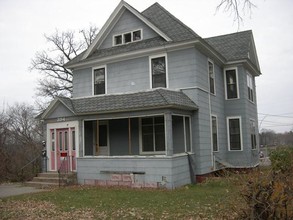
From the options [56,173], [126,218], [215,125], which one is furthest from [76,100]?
[126,218]

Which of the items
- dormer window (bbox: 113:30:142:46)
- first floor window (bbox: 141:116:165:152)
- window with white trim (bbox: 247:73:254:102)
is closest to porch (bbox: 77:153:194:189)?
first floor window (bbox: 141:116:165:152)

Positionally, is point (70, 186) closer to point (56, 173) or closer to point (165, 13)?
point (56, 173)

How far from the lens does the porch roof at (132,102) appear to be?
44.0 feet

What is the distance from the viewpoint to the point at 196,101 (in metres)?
15.1

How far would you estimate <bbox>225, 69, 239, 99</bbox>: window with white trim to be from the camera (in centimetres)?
1911

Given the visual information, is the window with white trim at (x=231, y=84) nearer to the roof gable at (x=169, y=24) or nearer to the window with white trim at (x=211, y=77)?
the window with white trim at (x=211, y=77)

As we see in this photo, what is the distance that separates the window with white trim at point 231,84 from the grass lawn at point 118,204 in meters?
7.50

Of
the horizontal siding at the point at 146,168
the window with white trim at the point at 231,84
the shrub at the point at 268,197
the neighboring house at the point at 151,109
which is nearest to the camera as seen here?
the shrub at the point at 268,197

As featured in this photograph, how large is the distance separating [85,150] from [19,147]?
23.3 ft

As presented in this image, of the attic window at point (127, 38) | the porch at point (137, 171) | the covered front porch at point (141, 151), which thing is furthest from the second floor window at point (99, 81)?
the porch at point (137, 171)

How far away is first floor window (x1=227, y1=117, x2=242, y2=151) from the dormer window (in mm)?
7291

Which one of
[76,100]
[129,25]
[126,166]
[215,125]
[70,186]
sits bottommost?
[70,186]

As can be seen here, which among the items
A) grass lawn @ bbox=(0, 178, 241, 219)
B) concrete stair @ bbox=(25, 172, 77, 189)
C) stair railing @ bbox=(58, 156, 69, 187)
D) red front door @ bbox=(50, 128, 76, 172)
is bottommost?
grass lawn @ bbox=(0, 178, 241, 219)

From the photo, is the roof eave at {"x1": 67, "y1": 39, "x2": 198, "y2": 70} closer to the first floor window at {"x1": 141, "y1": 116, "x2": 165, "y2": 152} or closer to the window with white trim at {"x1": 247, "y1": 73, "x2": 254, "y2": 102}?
the first floor window at {"x1": 141, "y1": 116, "x2": 165, "y2": 152}
